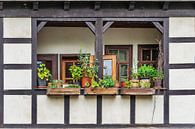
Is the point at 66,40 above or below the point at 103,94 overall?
above

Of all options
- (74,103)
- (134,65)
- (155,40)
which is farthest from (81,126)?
(155,40)

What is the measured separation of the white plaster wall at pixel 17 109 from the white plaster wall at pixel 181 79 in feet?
10.4

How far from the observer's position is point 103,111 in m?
9.73

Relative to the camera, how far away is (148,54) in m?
11.1

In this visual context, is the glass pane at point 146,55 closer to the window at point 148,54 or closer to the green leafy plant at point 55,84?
the window at point 148,54

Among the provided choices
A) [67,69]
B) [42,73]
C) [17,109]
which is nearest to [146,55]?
[67,69]

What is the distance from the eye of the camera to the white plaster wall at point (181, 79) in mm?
9766

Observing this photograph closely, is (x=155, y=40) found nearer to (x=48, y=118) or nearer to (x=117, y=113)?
(x=117, y=113)

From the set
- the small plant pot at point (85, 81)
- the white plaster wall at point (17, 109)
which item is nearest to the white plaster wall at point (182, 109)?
the small plant pot at point (85, 81)

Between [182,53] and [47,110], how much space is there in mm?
3218

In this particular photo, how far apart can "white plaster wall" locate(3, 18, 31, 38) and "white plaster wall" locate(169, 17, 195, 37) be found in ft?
Answer: 10.3

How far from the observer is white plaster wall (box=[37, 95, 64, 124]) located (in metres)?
9.68

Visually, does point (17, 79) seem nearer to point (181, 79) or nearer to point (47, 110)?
point (47, 110)

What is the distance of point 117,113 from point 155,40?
7.39 ft
